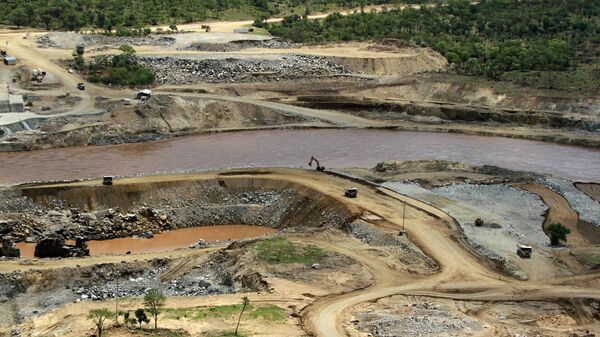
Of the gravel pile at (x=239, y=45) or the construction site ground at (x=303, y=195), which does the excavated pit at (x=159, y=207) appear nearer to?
the construction site ground at (x=303, y=195)

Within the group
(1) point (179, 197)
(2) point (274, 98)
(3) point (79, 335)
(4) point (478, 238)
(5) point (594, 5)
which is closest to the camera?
(3) point (79, 335)

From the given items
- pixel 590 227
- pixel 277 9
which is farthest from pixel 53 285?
pixel 277 9

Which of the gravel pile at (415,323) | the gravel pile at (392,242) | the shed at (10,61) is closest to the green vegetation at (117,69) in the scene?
the shed at (10,61)

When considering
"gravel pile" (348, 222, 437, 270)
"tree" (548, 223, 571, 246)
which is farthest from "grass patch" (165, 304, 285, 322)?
"tree" (548, 223, 571, 246)

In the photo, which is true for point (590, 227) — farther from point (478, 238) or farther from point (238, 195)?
point (238, 195)

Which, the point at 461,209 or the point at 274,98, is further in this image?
the point at 274,98

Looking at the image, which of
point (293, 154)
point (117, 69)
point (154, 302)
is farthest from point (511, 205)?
point (117, 69)
